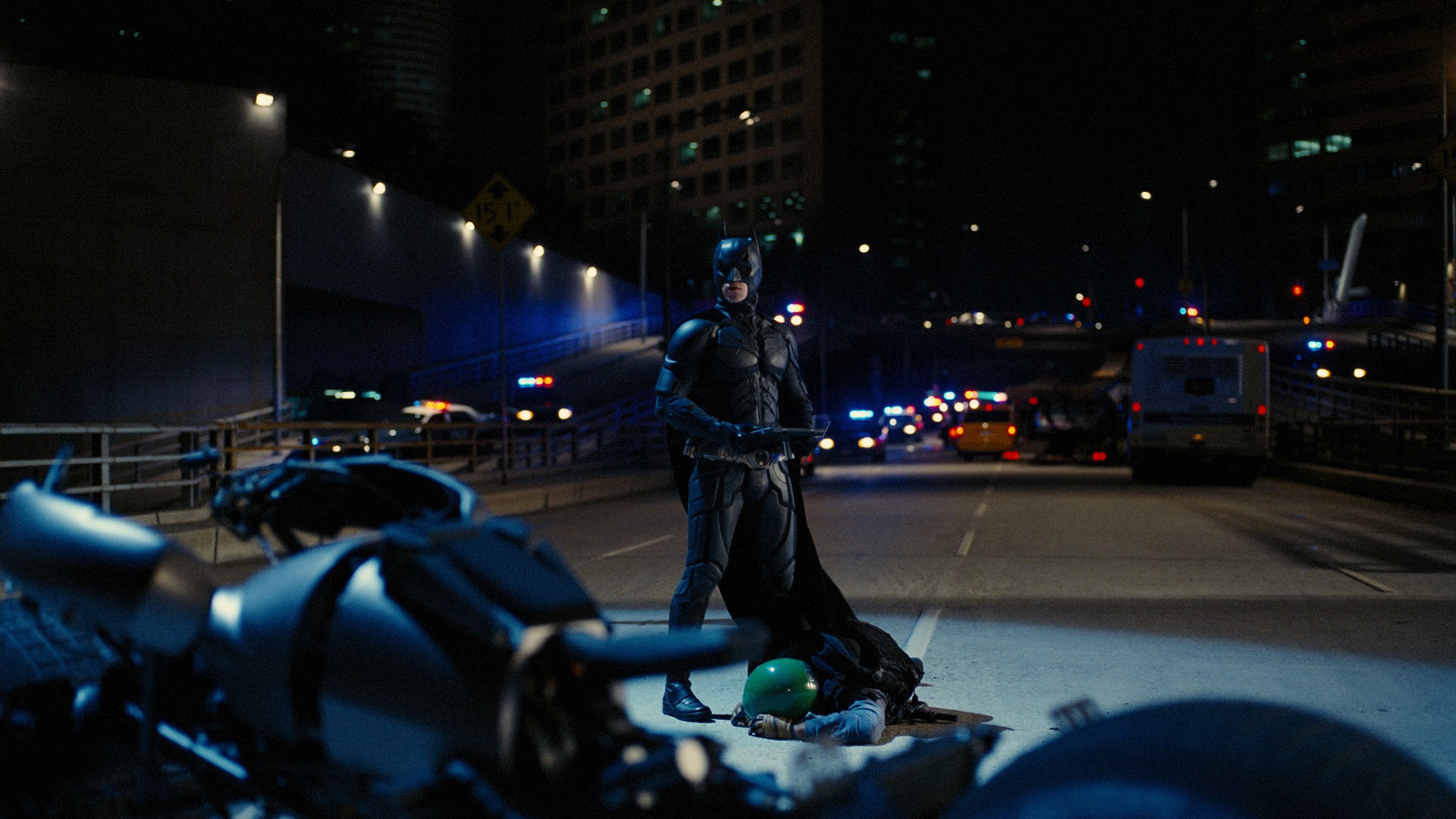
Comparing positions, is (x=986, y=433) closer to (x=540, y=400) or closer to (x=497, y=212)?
(x=540, y=400)

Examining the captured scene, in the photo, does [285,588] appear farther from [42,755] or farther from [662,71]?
[662,71]

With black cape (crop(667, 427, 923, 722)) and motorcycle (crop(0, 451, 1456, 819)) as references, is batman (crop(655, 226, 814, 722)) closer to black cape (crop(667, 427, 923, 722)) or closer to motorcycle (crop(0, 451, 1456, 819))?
black cape (crop(667, 427, 923, 722))

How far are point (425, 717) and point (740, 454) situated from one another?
11.0 ft

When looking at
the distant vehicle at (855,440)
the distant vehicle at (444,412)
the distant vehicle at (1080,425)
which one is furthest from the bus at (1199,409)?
the distant vehicle at (444,412)

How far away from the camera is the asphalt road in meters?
5.61

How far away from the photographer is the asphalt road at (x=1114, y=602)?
5.61m

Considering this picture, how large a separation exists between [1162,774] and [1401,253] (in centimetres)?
11639

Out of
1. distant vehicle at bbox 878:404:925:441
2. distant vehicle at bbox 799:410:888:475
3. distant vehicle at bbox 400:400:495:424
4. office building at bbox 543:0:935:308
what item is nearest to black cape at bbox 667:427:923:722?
distant vehicle at bbox 400:400:495:424

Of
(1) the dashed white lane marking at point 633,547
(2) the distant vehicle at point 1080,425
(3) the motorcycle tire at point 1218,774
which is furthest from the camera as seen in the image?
(2) the distant vehicle at point 1080,425

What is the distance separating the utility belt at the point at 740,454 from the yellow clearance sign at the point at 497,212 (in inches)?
498

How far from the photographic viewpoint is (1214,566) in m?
11.1

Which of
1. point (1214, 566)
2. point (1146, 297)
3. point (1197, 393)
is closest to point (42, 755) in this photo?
point (1214, 566)

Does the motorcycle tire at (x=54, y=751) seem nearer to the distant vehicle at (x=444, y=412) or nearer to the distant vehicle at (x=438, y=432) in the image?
the distant vehicle at (x=438, y=432)

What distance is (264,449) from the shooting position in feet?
52.4
